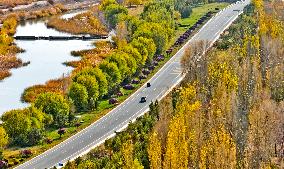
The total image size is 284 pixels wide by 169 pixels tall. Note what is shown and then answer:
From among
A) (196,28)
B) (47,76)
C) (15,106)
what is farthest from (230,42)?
(15,106)

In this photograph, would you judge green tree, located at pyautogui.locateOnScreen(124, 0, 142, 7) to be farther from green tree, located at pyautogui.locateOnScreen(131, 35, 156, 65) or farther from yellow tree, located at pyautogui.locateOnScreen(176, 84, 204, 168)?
yellow tree, located at pyautogui.locateOnScreen(176, 84, 204, 168)

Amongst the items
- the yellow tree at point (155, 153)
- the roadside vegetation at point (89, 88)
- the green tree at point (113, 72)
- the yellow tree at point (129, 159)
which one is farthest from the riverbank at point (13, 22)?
the yellow tree at point (155, 153)

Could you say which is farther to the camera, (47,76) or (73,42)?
(73,42)

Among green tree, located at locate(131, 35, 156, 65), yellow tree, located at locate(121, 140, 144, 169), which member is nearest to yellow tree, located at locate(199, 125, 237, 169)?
yellow tree, located at locate(121, 140, 144, 169)

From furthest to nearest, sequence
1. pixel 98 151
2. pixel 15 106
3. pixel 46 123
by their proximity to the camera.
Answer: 1. pixel 15 106
2. pixel 46 123
3. pixel 98 151

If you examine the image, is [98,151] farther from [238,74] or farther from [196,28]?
[196,28]

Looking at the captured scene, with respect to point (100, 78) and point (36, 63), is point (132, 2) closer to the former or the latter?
point (36, 63)
